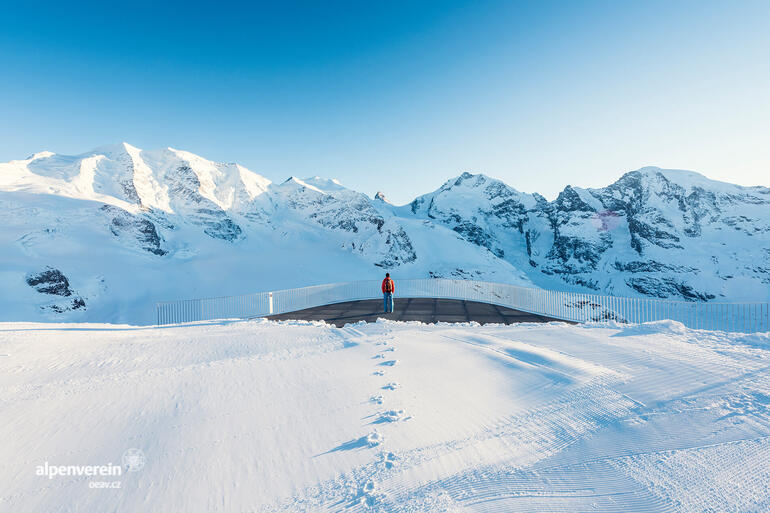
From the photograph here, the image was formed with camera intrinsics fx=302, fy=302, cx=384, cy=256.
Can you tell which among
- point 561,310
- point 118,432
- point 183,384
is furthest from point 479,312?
point 118,432

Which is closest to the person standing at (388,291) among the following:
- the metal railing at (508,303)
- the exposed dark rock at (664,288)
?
the metal railing at (508,303)

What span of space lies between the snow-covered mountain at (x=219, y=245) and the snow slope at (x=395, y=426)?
23042 millimetres

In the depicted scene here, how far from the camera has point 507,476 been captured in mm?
2877

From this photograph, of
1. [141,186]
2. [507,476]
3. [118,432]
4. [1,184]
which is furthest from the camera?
[141,186]

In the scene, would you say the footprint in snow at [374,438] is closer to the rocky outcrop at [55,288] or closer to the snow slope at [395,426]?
Answer: the snow slope at [395,426]

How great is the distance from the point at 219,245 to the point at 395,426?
42450mm

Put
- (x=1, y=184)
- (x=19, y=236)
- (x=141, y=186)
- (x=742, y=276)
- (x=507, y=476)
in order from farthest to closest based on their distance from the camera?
(x=742, y=276) < (x=141, y=186) < (x=1, y=184) < (x=19, y=236) < (x=507, y=476)

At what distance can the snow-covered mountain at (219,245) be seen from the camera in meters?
25.1

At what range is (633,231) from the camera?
383ft

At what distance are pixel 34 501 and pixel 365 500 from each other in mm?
2988

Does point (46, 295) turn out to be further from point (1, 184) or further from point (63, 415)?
point (63, 415)

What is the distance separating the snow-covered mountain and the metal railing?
9.95 metres

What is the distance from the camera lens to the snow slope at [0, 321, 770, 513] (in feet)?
8.89

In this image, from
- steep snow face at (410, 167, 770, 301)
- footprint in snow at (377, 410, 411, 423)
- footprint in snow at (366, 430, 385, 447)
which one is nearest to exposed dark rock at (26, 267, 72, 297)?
footprint in snow at (377, 410, 411, 423)
